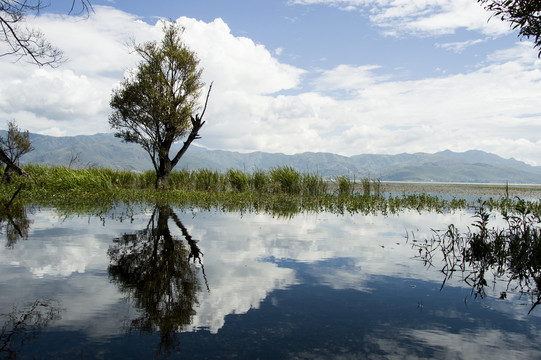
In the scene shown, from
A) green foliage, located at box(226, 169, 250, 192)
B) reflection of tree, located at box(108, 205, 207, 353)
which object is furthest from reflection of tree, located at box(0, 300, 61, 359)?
green foliage, located at box(226, 169, 250, 192)

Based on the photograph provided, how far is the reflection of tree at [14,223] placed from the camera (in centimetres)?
891

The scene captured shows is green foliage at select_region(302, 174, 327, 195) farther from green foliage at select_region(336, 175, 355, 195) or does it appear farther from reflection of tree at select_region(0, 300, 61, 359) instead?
reflection of tree at select_region(0, 300, 61, 359)

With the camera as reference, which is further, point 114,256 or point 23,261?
point 114,256

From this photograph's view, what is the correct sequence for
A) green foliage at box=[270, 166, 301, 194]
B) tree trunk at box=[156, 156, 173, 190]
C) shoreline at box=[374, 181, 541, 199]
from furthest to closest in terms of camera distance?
shoreline at box=[374, 181, 541, 199], tree trunk at box=[156, 156, 173, 190], green foliage at box=[270, 166, 301, 194]

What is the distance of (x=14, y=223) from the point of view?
10.9 meters

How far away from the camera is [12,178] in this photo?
24.8 meters

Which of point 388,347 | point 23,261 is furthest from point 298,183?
point 388,347

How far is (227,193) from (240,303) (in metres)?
21.3

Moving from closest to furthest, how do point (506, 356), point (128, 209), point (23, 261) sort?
1. point (506, 356)
2. point (23, 261)
3. point (128, 209)

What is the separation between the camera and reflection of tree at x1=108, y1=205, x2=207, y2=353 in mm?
4137

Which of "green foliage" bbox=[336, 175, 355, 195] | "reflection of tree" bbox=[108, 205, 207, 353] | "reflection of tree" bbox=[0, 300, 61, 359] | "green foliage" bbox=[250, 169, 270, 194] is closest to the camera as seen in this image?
"reflection of tree" bbox=[0, 300, 61, 359]

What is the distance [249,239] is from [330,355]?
6.11 meters

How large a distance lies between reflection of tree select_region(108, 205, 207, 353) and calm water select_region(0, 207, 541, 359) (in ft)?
0.07

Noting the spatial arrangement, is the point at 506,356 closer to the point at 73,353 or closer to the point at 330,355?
the point at 330,355
